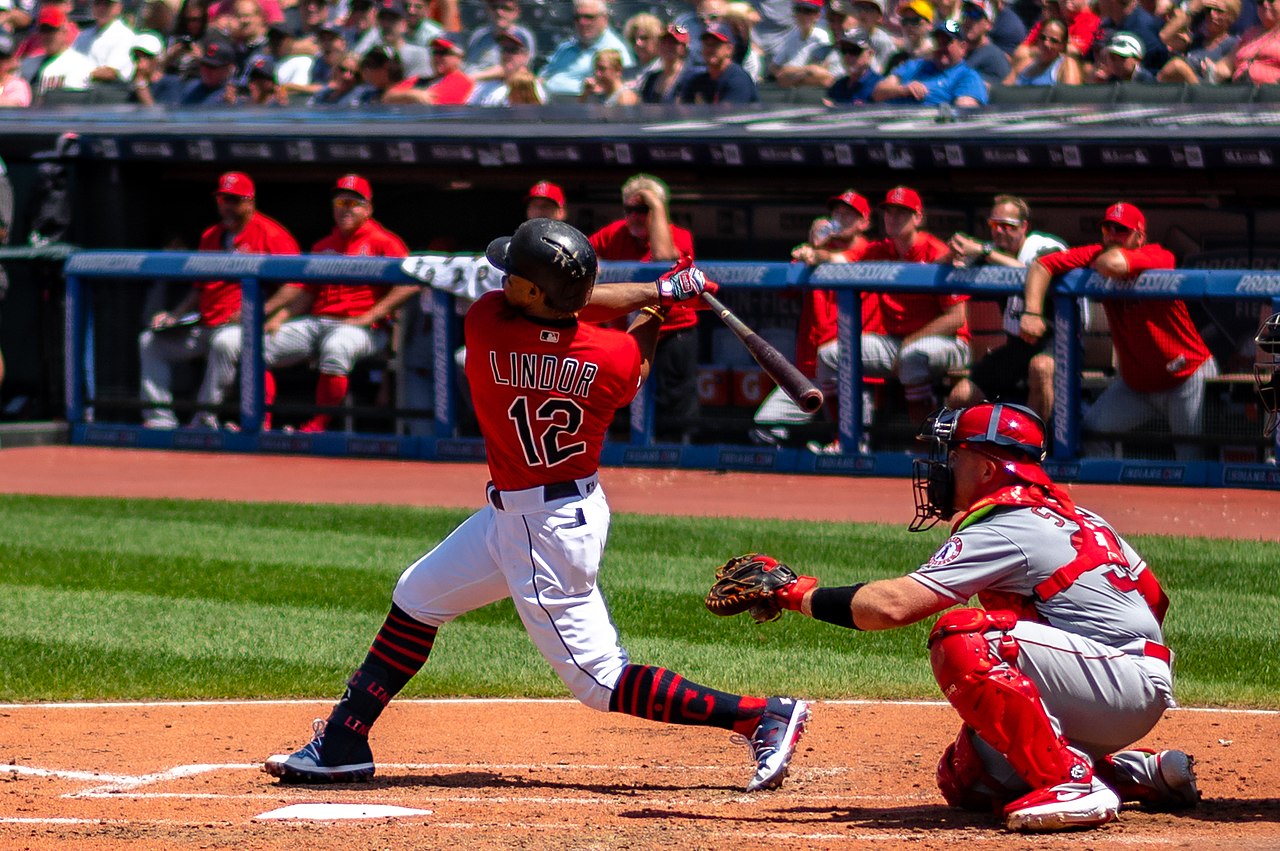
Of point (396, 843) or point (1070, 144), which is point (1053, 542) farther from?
point (1070, 144)

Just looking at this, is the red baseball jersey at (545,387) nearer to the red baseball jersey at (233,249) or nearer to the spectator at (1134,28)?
the red baseball jersey at (233,249)

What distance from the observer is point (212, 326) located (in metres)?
12.6

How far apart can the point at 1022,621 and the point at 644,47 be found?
1013 centimetres

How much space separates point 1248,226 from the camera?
1127 centimetres

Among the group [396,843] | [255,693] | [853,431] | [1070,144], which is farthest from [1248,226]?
[396,843]

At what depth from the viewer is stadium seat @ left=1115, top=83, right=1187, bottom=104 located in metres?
11.5

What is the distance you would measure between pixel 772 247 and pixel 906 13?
189cm

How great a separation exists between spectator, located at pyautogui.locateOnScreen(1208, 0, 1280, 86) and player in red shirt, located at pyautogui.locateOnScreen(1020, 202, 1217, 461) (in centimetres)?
187

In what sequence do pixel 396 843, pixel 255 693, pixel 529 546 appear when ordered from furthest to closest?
pixel 255 693, pixel 529 546, pixel 396 843

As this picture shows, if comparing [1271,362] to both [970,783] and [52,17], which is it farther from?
[52,17]

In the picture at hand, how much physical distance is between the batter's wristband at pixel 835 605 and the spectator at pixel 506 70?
9.91m

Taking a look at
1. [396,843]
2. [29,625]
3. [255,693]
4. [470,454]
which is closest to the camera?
[396,843]

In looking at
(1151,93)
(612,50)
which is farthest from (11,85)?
(1151,93)

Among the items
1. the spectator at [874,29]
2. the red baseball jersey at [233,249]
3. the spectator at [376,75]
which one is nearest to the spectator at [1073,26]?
the spectator at [874,29]
